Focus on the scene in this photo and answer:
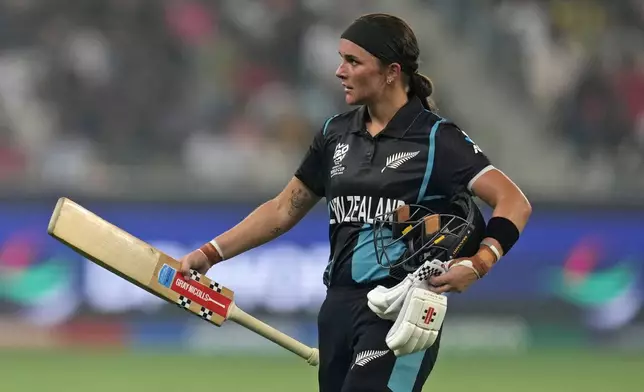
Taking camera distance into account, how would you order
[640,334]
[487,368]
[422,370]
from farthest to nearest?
1. [640,334]
2. [487,368]
3. [422,370]

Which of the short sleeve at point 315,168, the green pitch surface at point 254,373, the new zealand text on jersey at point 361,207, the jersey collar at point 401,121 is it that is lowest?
the green pitch surface at point 254,373

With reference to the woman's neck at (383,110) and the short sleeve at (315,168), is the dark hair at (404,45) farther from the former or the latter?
the short sleeve at (315,168)

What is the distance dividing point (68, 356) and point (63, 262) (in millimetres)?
875

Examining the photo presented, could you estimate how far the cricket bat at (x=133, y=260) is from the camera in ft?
19.0

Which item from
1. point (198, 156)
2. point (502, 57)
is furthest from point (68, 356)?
point (502, 57)

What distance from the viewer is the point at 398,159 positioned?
5625 mm

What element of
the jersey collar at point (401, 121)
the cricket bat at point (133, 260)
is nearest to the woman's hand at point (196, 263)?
the cricket bat at point (133, 260)

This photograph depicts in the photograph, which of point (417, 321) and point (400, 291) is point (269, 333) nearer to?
point (400, 291)

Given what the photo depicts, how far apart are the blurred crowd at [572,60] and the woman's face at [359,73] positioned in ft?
27.9

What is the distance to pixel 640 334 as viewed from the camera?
12961mm

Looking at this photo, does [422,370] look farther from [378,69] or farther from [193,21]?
[193,21]

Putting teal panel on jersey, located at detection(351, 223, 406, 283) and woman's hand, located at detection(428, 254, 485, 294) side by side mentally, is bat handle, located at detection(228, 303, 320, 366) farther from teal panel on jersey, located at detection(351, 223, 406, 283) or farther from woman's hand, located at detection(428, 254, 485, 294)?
woman's hand, located at detection(428, 254, 485, 294)

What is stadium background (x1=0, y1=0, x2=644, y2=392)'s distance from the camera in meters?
12.0

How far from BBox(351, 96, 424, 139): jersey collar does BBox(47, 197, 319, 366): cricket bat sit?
3.22 ft
